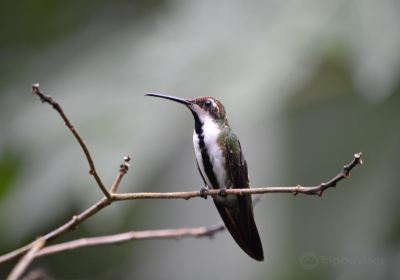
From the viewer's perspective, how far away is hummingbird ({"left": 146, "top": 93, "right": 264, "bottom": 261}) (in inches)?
106

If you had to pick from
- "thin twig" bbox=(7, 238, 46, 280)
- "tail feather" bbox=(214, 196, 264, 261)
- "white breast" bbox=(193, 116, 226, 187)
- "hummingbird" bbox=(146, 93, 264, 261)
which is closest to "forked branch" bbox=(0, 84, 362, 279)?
"thin twig" bbox=(7, 238, 46, 280)

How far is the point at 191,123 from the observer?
149 inches

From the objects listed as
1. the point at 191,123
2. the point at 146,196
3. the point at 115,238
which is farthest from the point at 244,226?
the point at 191,123

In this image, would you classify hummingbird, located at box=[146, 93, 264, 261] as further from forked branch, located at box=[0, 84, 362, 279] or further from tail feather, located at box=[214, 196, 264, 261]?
forked branch, located at box=[0, 84, 362, 279]

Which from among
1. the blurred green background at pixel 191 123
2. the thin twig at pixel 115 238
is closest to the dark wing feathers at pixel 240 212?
the thin twig at pixel 115 238

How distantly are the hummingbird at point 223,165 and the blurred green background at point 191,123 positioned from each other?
16cm

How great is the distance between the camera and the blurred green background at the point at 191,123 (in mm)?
3229

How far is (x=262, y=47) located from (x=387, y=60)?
713mm

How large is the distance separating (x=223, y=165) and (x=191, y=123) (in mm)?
979

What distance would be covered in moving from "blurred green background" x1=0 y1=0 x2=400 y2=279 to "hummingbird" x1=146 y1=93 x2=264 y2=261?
159 millimetres

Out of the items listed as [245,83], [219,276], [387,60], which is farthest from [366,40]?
[219,276]

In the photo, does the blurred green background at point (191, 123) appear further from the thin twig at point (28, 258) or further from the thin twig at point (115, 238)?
the thin twig at point (28, 258)

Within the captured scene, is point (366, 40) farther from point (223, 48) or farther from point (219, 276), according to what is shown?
point (219, 276)

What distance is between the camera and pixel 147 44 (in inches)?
165
